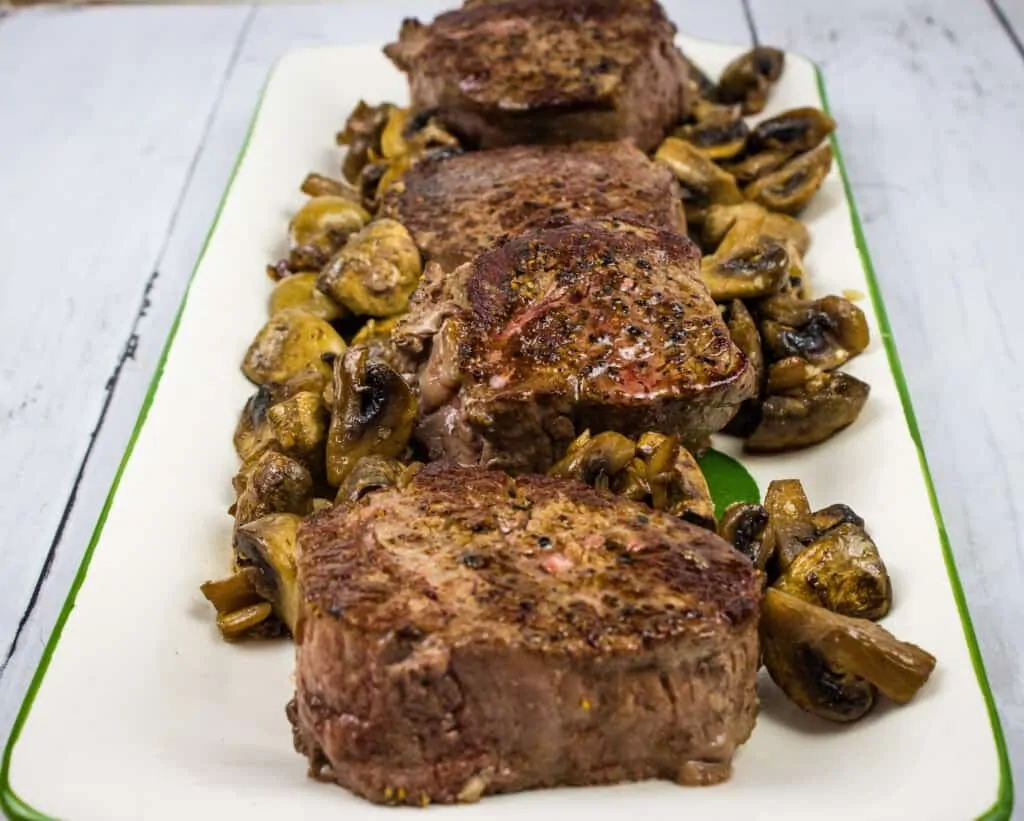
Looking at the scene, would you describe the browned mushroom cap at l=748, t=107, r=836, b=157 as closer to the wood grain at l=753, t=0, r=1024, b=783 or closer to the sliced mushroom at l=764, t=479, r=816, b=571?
the wood grain at l=753, t=0, r=1024, b=783

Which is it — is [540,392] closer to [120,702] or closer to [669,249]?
[669,249]

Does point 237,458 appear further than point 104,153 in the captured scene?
No

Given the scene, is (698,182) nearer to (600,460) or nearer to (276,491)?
(600,460)

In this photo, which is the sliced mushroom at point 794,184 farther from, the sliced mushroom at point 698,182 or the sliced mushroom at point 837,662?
the sliced mushroom at point 837,662

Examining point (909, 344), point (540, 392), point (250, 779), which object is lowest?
point (909, 344)

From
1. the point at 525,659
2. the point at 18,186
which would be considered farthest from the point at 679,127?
the point at 525,659

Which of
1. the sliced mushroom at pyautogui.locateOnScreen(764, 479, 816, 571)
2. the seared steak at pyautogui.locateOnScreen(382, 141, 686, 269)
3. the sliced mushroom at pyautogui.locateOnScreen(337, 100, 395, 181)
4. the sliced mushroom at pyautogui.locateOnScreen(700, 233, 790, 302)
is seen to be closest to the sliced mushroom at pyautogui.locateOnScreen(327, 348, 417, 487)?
the seared steak at pyautogui.locateOnScreen(382, 141, 686, 269)
